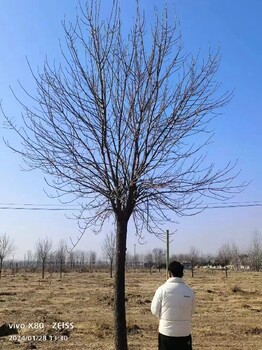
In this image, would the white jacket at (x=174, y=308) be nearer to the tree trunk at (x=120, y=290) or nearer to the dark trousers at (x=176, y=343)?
the dark trousers at (x=176, y=343)

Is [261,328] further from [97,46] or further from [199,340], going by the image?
[97,46]

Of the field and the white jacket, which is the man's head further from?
the field

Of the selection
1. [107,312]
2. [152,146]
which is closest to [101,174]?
[152,146]

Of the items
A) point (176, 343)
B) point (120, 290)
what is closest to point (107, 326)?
point (120, 290)

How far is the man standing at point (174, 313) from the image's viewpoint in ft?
13.3

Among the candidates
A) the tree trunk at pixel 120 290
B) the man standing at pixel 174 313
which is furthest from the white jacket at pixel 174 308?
the tree trunk at pixel 120 290

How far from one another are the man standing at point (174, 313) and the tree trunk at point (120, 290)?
3.06 ft

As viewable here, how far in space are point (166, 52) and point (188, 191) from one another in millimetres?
1783

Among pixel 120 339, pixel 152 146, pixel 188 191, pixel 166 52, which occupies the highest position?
pixel 166 52

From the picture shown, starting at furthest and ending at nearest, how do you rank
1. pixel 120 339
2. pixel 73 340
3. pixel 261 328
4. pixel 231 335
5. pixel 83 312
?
1. pixel 83 312
2. pixel 261 328
3. pixel 231 335
4. pixel 73 340
5. pixel 120 339

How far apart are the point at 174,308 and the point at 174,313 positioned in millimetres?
50

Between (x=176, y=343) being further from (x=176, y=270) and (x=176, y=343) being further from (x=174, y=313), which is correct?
(x=176, y=270)

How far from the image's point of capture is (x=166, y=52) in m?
5.30

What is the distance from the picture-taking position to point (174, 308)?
4078 mm
